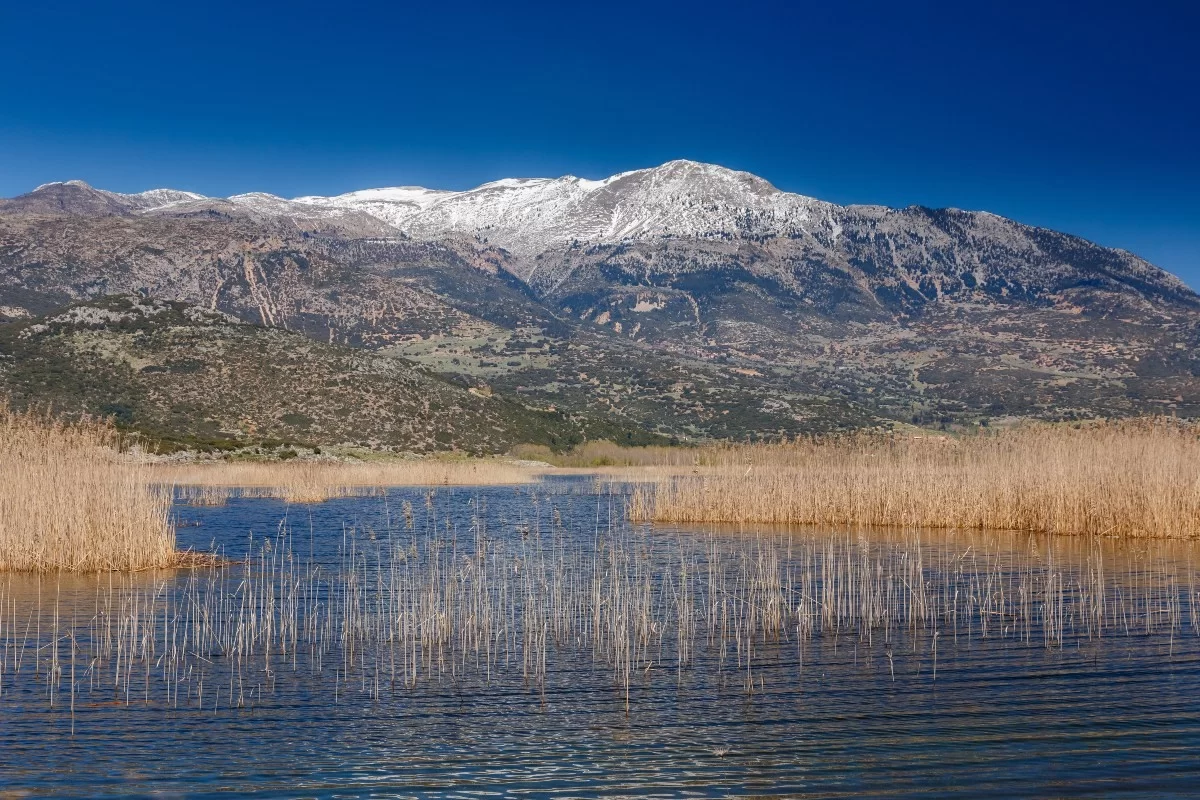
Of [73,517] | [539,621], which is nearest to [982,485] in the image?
[539,621]

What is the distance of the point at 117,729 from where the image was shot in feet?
37.7

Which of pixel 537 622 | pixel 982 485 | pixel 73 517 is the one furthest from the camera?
pixel 982 485

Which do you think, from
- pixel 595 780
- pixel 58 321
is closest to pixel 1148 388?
pixel 58 321

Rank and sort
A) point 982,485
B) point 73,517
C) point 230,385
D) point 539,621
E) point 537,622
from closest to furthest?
point 537,622, point 539,621, point 73,517, point 982,485, point 230,385

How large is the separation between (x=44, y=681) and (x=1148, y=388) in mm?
162867

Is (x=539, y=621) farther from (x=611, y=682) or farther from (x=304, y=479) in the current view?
(x=304, y=479)

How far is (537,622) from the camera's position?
1689 centimetres

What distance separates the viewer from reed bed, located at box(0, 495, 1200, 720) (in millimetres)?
13750

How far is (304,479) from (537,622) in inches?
1191

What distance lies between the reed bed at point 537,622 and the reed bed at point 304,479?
19693 mm

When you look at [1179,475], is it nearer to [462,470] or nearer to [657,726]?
[657,726]

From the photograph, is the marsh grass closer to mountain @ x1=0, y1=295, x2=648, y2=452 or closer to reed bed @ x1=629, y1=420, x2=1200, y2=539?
reed bed @ x1=629, y1=420, x2=1200, y2=539

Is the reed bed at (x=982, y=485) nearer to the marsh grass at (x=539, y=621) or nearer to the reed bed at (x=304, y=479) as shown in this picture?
the marsh grass at (x=539, y=621)

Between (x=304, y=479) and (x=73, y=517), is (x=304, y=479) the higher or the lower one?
the higher one
